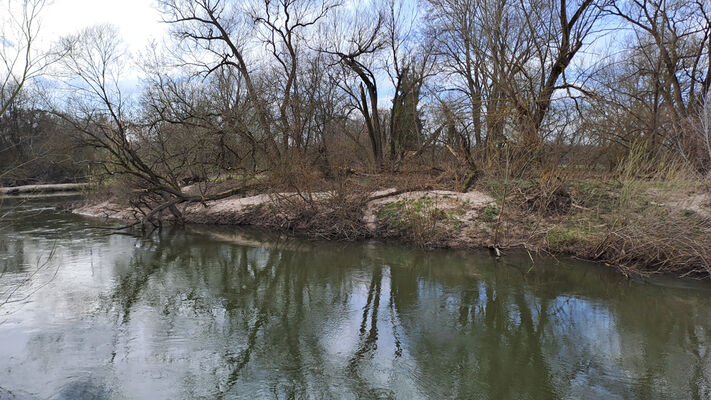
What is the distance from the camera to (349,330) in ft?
20.4

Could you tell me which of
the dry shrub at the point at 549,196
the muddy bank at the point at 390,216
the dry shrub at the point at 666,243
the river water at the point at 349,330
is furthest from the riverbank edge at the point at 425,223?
the river water at the point at 349,330

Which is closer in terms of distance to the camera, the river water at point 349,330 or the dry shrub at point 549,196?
the river water at point 349,330

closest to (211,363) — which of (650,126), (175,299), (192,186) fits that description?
(175,299)

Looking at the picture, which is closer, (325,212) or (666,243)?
(666,243)

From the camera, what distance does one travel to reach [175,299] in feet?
25.5

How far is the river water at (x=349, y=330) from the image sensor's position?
4664mm

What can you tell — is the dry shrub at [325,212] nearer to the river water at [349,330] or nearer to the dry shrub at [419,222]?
the dry shrub at [419,222]

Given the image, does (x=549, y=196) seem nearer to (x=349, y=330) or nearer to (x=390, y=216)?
(x=390, y=216)

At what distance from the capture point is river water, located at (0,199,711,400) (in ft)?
15.3

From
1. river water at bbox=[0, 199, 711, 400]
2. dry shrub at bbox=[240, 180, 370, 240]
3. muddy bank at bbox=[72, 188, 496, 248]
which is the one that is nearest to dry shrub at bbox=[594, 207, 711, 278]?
river water at bbox=[0, 199, 711, 400]

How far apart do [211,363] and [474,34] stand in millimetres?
13713

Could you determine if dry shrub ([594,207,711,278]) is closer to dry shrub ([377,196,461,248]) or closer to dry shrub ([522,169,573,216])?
dry shrub ([522,169,573,216])

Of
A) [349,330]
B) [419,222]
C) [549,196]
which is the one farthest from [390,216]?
[349,330]

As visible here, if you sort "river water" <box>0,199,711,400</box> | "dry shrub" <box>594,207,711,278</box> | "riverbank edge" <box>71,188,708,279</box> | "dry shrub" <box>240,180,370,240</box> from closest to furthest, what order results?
1. "river water" <box>0,199,711,400</box>
2. "dry shrub" <box>594,207,711,278</box>
3. "riverbank edge" <box>71,188,708,279</box>
4. "dry shrub" <box>240,180,370,240</box>
